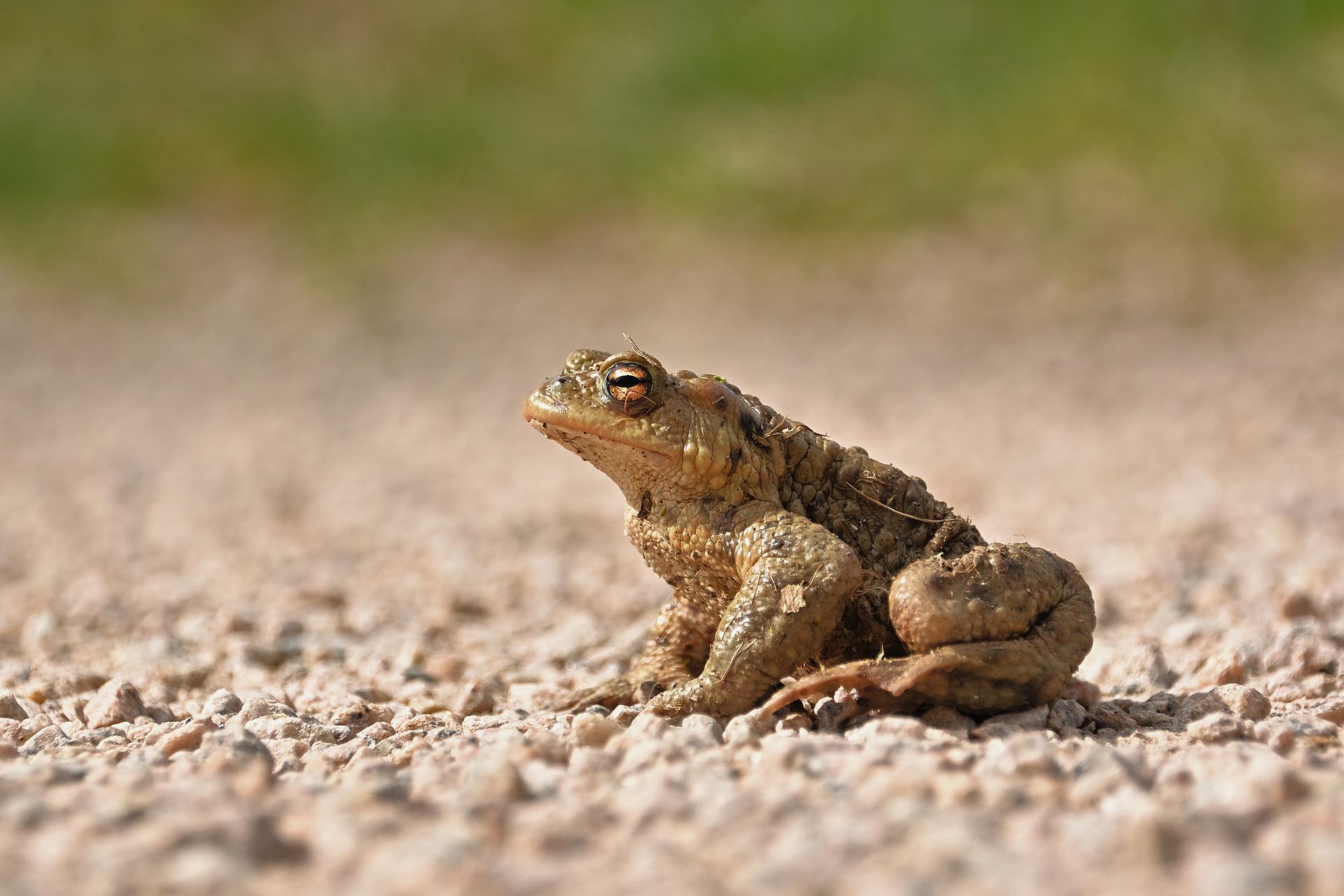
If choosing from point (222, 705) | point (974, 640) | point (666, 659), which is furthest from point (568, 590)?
point (974, 640)

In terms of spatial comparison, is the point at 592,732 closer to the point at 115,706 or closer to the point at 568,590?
the point at 115,706

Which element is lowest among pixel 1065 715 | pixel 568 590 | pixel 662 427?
pixel 1065 715

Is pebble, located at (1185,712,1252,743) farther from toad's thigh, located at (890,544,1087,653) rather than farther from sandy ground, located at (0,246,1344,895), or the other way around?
toad's thigh, located at (890,544,1087,653)

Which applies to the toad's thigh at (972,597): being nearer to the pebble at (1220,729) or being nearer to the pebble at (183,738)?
the pebble at (1220,729)

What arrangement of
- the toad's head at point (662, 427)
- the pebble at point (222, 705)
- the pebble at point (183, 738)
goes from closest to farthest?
the pebble at point (183, 738)
the toad's head at point (662, 427)
the pebble at point (222, 705)

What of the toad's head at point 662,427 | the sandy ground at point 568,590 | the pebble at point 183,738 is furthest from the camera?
the toad's head at point 662,427

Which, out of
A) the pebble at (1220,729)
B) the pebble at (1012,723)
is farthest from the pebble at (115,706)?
the pebble at (1220,729)

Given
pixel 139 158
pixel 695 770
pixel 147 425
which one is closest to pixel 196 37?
pixel 139 158

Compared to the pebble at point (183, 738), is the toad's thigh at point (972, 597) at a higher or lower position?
higher
